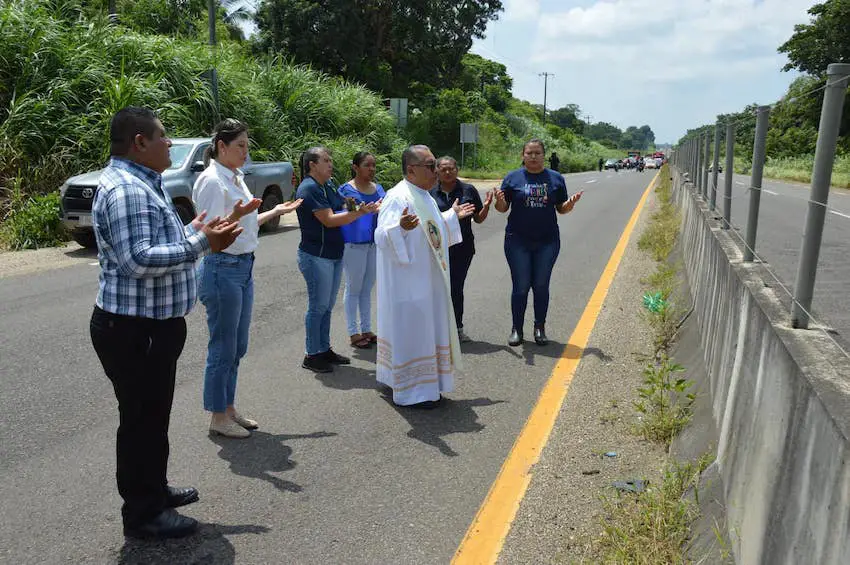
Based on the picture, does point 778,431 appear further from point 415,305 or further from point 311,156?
point 311,156

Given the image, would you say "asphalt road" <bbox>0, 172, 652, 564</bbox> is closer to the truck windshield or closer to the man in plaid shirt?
the man in plaid shirt

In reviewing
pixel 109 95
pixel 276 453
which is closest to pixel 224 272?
pixel 276 453

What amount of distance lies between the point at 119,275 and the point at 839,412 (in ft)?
9.21

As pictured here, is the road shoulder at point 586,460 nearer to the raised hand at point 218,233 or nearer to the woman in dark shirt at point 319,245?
the raised hand at point 218,233

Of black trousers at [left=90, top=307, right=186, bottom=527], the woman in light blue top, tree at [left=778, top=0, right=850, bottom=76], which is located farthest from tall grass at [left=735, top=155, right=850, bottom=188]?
tree at [left=778, top=0, right=850, bottom=76]

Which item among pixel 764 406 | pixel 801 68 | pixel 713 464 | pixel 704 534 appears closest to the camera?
pixel 764 406

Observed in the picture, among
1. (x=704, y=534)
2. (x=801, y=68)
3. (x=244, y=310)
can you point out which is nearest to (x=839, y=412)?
(x=704, y=534)

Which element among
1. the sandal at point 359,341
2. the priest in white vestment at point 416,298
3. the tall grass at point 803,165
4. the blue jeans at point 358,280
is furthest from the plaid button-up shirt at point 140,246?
the sandal at point 359,341

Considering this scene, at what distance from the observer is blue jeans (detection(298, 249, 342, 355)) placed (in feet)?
20.9

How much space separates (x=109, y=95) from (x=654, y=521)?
54.9 ft

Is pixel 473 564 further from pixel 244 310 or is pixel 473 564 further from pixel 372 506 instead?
pixel 244 310

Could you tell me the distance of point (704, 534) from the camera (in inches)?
132

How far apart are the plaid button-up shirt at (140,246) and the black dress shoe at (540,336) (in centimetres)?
433

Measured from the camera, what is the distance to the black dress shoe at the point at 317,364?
6367 mm
